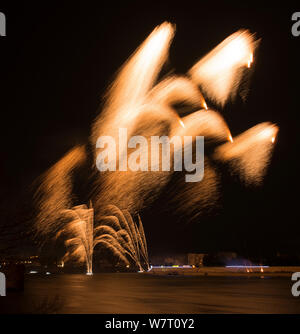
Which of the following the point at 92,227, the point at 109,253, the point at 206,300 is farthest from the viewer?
the point at 109,253

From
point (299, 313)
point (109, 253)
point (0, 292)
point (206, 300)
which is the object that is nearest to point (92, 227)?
point (0, 292)


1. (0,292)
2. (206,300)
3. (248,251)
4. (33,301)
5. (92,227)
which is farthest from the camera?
(248,251)

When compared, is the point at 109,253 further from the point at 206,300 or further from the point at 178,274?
the point at 206,300

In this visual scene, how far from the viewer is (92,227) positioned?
49.9 metres
